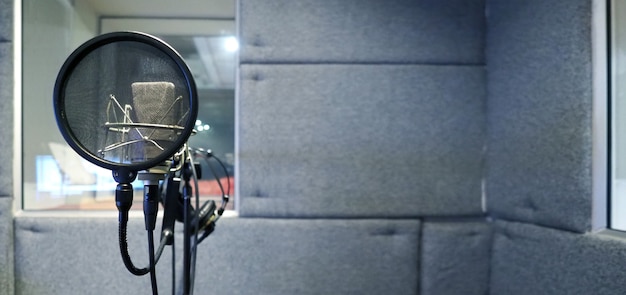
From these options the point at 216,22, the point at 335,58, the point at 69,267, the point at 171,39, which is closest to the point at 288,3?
the point at 335,58

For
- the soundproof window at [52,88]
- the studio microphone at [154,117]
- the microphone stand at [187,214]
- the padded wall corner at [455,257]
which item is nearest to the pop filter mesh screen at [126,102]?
the studio microphone at [154,117]

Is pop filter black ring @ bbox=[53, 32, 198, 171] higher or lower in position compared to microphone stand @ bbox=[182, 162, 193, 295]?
higher

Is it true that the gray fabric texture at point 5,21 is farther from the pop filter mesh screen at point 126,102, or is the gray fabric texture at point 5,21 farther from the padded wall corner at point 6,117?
the pop filter mesh screen at point 126,102

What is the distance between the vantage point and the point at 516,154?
119 centimetres

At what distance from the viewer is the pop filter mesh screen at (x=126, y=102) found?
1.98 feet

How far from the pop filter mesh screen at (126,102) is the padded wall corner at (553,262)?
0.99 meters

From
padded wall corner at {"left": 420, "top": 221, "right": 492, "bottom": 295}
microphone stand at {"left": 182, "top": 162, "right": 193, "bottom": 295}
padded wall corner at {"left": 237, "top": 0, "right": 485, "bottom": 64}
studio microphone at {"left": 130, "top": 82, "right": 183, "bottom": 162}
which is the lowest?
padded wall corner at {"left": 420, "top": 221, "right": 492, "bottom": 295}

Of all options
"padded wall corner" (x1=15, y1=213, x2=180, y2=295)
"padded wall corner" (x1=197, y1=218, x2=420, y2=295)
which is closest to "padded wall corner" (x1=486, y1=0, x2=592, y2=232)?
"padded wall corner" (x1=197, y1=218, x2=420, y2=295)

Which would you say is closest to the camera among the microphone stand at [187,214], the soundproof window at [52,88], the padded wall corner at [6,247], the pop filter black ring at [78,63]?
the pop filter black ring at [78,63]

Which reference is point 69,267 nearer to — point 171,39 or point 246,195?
point 246,195

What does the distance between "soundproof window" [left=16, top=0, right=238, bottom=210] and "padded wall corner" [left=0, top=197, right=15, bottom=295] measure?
0.21ft

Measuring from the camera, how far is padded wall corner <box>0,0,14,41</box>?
47.7 inches

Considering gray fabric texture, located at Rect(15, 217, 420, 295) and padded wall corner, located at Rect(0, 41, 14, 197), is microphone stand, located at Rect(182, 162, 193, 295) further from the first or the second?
padded wall corner, located at Rect(0, 41, 14, 197)

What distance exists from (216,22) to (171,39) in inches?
7.6
